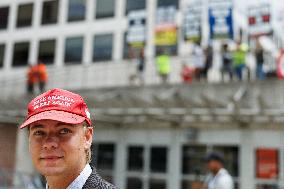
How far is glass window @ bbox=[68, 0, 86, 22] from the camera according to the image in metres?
27.9

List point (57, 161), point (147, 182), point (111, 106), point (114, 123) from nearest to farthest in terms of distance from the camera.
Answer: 1. point (57, 161)
2. point (111, 106)
3. point (147, 182)
4. point (114, 123)

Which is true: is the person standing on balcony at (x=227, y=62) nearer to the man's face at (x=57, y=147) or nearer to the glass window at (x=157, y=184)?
the glass window at (x=157, y=184)

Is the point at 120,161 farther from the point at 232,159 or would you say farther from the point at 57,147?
the point at 57,147

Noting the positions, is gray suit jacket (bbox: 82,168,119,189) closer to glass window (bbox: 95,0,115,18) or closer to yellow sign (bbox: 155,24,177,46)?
yellow sign (bbox: 155,24,177,46)

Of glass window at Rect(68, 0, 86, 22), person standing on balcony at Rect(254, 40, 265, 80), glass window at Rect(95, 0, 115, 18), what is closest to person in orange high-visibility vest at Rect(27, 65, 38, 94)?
glass window at Rect(95, 0, 115, 18)

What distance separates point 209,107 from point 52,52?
1448cm

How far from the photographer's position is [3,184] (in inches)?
607

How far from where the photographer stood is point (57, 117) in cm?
187

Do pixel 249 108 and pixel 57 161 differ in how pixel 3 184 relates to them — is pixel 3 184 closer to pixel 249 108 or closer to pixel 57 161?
pixel 249 108

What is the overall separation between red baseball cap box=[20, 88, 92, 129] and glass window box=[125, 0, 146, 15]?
24347 millimetres

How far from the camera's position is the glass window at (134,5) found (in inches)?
1022

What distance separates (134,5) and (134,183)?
10.1 meters

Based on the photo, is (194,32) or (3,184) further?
(194,32)

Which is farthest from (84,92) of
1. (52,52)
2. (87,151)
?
(87,151)
